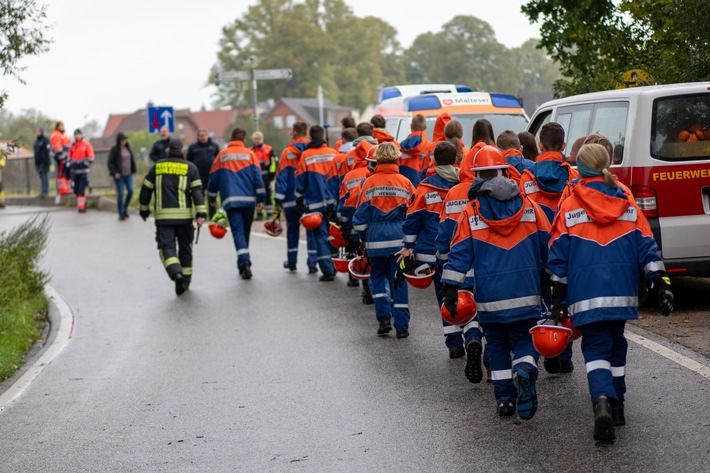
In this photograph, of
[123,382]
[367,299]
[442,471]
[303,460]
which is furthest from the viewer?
[367,299]

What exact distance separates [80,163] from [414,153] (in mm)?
17624

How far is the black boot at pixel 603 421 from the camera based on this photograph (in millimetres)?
6422

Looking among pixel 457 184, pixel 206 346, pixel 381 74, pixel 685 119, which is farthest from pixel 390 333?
pixel 381 74

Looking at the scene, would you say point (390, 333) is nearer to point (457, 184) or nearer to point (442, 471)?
point (457, 184)

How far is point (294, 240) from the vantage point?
53.0 ft

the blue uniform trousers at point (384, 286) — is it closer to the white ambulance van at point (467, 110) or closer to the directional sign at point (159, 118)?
the white ambulance van at point (467, 110)

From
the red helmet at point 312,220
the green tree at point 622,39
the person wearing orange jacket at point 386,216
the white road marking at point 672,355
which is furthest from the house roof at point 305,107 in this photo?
the white road marking at point 672,355

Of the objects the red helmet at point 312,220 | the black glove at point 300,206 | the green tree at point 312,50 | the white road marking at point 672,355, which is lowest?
the white road marking at point 672,355

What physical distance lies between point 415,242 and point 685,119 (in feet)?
9.72

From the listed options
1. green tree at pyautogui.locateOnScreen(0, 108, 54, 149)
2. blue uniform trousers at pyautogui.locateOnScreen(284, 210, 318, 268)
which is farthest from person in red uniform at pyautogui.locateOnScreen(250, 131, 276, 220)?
green tree at pyautogui.locateOnScreen(0, 108, 54, 149)

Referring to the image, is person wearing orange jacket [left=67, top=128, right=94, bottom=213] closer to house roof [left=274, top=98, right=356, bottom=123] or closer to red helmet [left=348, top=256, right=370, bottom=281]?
red helmet [left=348, top=256, right=370, bottom=281]

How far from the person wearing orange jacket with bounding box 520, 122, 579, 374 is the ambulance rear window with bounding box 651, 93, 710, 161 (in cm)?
213

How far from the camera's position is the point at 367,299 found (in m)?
12.9

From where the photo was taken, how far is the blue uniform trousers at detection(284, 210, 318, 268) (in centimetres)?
1582
